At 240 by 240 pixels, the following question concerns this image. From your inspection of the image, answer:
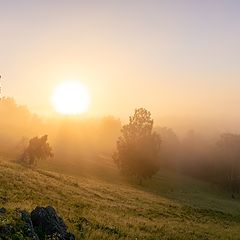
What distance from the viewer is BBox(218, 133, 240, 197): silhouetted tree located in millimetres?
108188

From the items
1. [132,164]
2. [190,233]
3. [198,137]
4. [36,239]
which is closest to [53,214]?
[36,239]

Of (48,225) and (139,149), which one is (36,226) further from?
(139,149)

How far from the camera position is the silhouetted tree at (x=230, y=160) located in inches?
4259

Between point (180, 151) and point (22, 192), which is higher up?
point (180, 151)

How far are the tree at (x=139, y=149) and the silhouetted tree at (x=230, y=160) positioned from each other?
2720 centimetres

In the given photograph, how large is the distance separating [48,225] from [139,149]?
7032cm

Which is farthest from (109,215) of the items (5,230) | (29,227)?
(5,230)

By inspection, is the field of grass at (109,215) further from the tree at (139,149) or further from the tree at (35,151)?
the tree at (139,149)

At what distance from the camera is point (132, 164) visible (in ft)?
290

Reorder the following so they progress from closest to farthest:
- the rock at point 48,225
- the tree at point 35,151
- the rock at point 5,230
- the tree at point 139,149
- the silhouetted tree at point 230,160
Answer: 1. the rock at point 5,230
2. the rock at point 48,225
3. the tree at point 35,151
4. the tree at point 139,149
5. the silhouetted tree at point 230,160

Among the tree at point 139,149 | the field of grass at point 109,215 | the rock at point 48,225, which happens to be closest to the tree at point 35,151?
the tree at point 139,149

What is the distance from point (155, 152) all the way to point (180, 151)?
54277mm

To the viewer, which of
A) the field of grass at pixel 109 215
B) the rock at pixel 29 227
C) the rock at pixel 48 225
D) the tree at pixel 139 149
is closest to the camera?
the rock at pixel 29 227

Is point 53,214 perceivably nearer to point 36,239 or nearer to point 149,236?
point 36,239
